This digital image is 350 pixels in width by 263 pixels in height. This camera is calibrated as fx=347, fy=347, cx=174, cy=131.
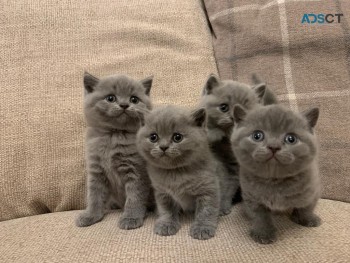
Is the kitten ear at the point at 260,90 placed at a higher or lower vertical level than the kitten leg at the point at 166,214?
higher

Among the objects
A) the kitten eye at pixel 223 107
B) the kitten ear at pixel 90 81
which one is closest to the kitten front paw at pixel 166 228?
the kitten eye at pixel 223 107

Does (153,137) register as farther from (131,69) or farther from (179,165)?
(131,69)

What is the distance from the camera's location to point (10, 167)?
1.42 meters

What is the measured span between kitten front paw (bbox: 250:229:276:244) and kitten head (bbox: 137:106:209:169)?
29 cm

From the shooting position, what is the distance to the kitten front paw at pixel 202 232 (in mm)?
1048

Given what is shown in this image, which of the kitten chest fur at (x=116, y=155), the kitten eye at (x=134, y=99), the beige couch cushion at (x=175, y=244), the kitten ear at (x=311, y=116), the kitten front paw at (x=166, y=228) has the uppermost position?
the kitten eye at (x=134, y=99)

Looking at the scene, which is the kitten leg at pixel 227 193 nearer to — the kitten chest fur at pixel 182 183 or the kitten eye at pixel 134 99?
the kitten chest fur at pixel 182 183

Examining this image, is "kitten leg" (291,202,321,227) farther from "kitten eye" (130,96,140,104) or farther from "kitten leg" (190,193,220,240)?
"kitten eye" (130,96,140,104)

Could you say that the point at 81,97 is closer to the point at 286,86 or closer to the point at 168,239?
the point at 168,239

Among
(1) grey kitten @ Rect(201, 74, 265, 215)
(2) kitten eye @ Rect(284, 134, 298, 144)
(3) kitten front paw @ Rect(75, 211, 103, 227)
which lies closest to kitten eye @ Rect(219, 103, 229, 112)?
(1) grey kitten @ Rect(201, 74, 265, 215)

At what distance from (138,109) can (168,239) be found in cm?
46

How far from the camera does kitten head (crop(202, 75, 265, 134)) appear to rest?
4.11 ft

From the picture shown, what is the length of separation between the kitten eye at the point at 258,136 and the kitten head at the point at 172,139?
0.20 metres

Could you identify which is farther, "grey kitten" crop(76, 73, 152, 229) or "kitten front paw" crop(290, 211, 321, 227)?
"grey kitten" crop(76, 73, 152, 229)
